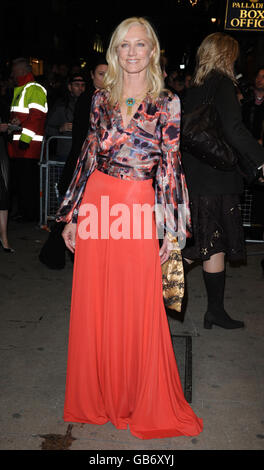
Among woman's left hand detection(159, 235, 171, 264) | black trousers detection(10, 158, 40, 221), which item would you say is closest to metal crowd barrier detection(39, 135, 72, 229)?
black trousers detection(10, 158, 40, 221)

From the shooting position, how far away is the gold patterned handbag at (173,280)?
Result: 293 cm

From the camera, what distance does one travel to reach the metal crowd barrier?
757 centimetres

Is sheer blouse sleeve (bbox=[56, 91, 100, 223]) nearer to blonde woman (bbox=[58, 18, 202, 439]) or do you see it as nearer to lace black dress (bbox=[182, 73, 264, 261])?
blonde woman (bbox=[58, 18, 202, 439])

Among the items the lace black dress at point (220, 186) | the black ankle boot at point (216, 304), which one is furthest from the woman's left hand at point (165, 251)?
the black ankle boot at point (216, 304)

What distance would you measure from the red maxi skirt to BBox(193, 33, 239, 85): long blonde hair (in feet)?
5.39

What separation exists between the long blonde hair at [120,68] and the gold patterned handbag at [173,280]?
2.96ft

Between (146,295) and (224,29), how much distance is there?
7842mm

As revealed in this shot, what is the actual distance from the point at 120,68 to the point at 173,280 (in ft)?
4.01

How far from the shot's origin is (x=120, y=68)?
9.20 feet

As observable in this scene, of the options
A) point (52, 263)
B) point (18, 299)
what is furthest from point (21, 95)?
point (18, 299)

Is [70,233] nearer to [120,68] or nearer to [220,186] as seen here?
[120,68]

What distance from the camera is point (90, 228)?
9.48 ft

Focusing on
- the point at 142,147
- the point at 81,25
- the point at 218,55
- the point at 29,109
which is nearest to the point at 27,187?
the point at 29,109
